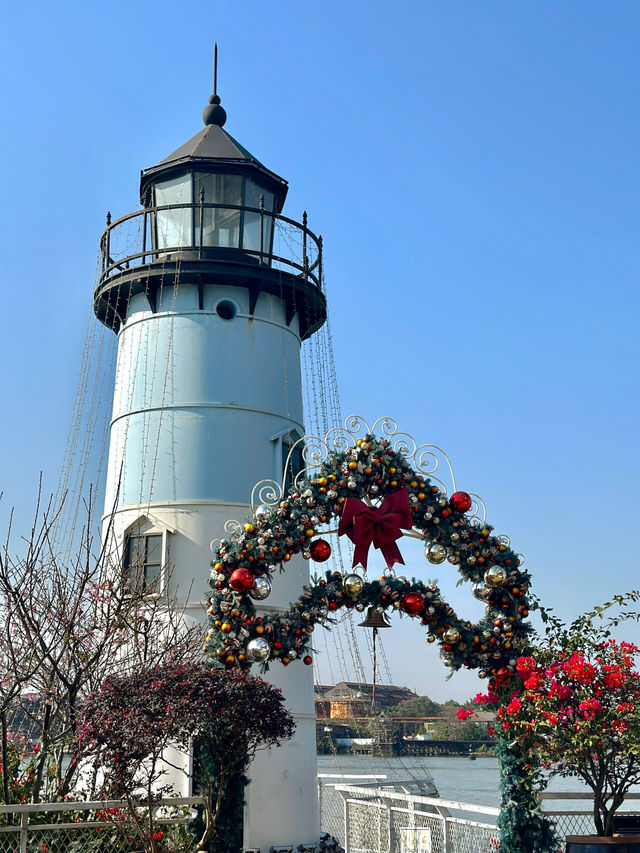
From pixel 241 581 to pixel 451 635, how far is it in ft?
9.29

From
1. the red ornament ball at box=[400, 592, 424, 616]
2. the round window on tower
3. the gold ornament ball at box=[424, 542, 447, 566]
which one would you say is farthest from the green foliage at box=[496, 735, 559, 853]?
the round window on tower

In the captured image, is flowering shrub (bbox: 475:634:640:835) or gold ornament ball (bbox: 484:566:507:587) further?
gold ornament ball (bbox: 484:566:507:587)

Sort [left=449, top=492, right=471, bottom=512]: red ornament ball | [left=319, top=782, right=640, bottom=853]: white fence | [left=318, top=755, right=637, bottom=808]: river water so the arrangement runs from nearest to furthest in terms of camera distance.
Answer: [left=319, top=782, right=640, bottom=853]: white fence, [left=449, top=492, right=471, bottom=512]: red ornament ball, [left=318, top=755, right=637, bottom=808]: river water

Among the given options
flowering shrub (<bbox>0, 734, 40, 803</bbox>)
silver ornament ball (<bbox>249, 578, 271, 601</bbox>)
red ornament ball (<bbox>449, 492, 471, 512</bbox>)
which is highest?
red ornament ball (<bbox>449, 492, 471, 512</bbox>)

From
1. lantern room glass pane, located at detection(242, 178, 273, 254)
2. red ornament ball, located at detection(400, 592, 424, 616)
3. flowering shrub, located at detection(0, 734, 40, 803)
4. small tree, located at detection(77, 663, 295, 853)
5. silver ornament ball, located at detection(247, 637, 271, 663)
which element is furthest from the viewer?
lantern room glass pane, located at detection(242, 178, 273, 254)

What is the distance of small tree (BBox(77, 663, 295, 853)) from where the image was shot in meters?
9.92

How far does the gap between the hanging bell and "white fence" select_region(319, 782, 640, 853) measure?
239 cm

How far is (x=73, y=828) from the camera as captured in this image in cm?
1066

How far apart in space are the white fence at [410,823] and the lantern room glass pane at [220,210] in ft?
34.6

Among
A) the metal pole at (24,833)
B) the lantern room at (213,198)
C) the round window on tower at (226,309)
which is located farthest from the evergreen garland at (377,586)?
the lantern room at (213,198)

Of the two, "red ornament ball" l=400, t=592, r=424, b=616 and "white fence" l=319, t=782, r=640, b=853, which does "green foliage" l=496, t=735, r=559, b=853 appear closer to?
"white fence" l=319, t=782, r=640, b=853

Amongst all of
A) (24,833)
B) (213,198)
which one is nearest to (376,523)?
(24,833)

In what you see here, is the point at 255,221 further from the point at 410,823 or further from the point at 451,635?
the point at 410,823

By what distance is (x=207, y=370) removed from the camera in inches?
677
